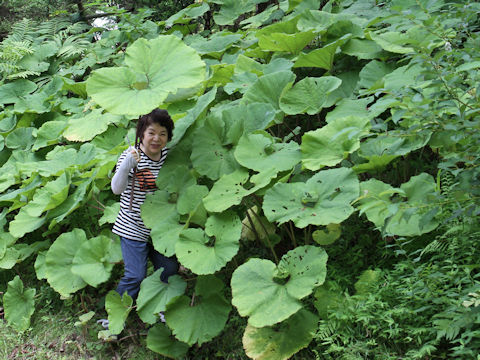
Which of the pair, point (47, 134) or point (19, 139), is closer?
point (47, 134)

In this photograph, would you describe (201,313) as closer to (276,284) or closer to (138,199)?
(276,284)

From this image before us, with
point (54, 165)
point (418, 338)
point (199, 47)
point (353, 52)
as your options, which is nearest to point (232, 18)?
point (199, 47)

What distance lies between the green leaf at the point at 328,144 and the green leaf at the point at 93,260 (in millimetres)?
1450

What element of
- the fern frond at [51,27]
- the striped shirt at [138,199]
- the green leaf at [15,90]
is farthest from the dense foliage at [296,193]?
the fern frond at [51,27]

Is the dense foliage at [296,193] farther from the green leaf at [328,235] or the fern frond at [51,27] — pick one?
the fern frond at [51,27]

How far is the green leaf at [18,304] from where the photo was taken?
3250mm

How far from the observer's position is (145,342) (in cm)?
278

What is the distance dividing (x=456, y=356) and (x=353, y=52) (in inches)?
88.8

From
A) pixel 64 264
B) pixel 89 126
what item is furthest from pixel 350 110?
pixel 89 126

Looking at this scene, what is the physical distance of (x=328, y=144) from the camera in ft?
8.64

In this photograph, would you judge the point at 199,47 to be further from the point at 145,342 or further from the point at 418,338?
Answer: the point at 418,338

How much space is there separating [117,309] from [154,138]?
3.37 feet

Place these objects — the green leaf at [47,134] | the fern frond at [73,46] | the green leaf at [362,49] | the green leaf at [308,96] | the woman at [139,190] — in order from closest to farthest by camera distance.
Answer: the woman at [139,190] → the green leaf at [308,96] → the green leaf at [362,49] → the green leaf at [47,134] → the fern frond at [73,46]

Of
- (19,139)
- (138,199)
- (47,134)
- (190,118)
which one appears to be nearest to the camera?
(138,199)
